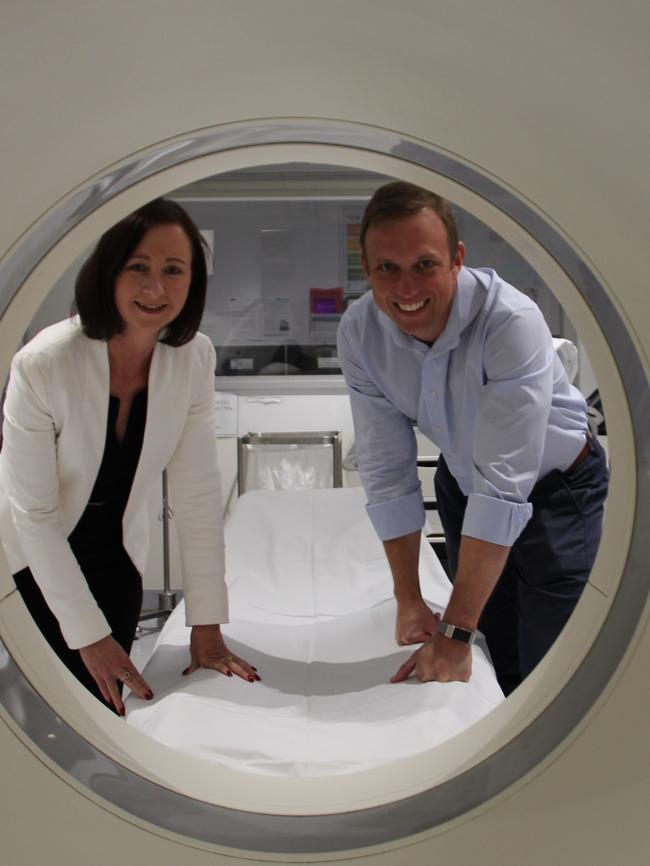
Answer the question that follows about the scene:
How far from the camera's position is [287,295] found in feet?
18.2

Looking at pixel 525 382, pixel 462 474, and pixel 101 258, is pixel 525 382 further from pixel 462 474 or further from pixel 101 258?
pixel 101 258

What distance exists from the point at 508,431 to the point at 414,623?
0.66 meters

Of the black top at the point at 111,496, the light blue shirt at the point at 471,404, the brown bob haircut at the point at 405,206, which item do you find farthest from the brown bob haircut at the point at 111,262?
the light blue shirt at the point at 471,404

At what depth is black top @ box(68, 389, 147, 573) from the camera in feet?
6.04

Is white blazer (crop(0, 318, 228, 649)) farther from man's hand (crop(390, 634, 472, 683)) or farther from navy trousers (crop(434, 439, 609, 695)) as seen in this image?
navy trousers (crop(434, 439, 609, 695))

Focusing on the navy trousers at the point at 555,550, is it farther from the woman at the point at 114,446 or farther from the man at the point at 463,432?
the woman at the point at 114,446

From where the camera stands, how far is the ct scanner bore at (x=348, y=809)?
2.53 feet

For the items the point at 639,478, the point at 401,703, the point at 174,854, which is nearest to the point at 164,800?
the point at 174,854

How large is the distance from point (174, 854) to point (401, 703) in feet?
3.29

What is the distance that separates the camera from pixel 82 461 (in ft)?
5.63

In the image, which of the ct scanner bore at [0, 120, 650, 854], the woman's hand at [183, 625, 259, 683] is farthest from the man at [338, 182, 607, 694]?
the ct scanner bore at [0, 120, 650, 854]

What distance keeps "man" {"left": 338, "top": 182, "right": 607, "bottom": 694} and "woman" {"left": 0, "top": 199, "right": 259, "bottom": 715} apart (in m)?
0.42

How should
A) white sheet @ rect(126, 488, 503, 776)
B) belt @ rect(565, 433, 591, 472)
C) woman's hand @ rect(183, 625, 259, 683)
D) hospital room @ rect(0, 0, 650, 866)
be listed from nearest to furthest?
1. hospital room @ rect(0, 0, 650, 866)
2. white sheet @ rect(126, 488, 503, 776)
3. woman's hand @ rect(183, 625, 259, 683)
4. belt @ rect(565, 433, 591, 472)

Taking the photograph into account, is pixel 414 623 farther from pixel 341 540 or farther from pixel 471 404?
pixel 341 540
